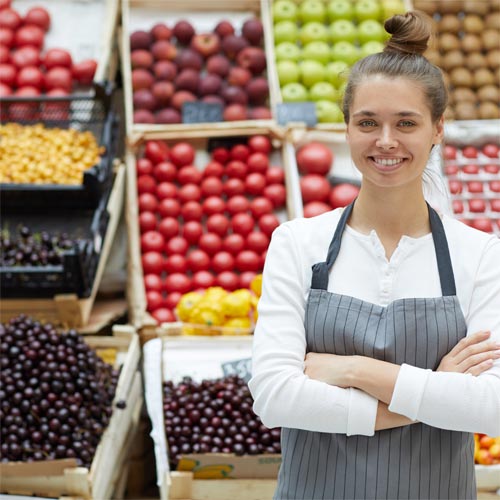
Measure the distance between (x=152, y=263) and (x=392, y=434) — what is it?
2399mm

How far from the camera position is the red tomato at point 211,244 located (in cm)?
363

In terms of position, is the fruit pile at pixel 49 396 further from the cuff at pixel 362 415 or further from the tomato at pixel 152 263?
the cuff at pixel 362 415

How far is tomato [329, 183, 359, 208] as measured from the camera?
365cm

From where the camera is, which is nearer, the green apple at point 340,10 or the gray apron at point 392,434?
the gray apron at point 392,434

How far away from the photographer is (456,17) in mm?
4488

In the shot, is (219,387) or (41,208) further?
(41,208)

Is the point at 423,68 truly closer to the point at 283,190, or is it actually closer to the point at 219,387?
the point at 219,387

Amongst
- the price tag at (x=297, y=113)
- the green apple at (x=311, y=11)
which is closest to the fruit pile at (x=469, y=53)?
the green apple at (x=311, y=11)

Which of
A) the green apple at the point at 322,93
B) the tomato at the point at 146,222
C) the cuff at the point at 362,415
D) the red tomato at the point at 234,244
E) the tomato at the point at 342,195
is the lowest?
the red tomato at the point at 234,244

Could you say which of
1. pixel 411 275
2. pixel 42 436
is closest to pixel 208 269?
pixel 42 436

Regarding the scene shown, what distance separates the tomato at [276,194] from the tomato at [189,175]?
35 centimetres

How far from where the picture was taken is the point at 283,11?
4336 millimetres

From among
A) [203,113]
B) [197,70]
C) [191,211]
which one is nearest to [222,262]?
[191,211]

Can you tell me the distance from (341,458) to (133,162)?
8.76 feet
